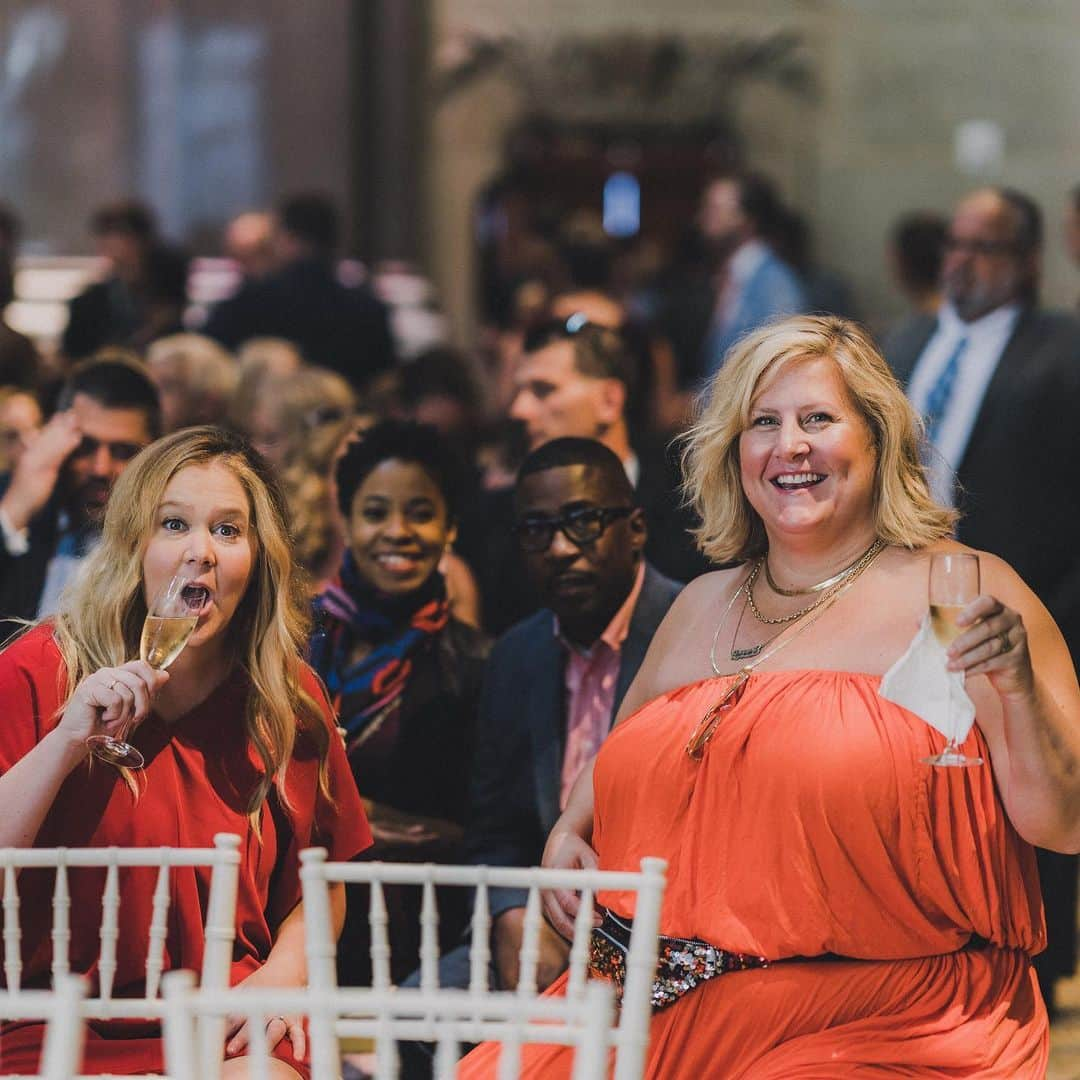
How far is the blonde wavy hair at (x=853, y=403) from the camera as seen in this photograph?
312cm

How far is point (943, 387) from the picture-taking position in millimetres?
5305

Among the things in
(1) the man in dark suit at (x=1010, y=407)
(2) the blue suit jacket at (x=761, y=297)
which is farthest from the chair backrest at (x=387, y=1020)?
(2) the blue suit jacket at (x=761, y=297)

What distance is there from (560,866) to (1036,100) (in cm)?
904

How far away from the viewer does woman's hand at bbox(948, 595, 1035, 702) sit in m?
2.60

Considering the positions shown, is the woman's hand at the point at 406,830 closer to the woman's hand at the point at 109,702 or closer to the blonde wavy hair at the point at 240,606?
the blonde wavy hair at the point at 240,606

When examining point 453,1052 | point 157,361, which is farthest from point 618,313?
point 453,1052

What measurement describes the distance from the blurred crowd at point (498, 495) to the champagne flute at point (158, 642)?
1.59 ft

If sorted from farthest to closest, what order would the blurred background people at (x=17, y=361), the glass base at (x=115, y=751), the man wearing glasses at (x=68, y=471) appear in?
1. the blurred background people at (x=17, y=361)
2. the man wearing glasses at (x=68, y=471)
3. the glass base at (x=115, y=751)

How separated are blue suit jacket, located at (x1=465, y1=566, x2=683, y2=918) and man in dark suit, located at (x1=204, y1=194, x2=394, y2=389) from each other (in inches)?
191

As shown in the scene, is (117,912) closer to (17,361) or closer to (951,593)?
(951,593)

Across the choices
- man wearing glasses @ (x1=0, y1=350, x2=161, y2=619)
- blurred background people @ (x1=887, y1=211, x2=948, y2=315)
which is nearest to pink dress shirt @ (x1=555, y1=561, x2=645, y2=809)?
man wearing glasses @ (x1=0, y1=350, x2=161, y2=619)

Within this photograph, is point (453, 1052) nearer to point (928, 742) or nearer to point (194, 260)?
point (928, 742)

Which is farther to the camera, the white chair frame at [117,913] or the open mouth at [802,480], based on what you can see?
the open mouth at [802,480]

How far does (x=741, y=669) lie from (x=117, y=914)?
1004 millimetres
